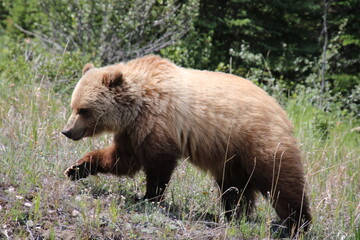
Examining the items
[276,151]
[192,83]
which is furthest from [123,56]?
[276,151]

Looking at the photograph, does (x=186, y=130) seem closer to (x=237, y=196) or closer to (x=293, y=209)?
(x=237, y=196)

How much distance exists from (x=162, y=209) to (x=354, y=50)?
367 inches

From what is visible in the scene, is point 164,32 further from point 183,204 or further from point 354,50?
point 183,204

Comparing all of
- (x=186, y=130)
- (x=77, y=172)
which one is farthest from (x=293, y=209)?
(x=77, y=172)

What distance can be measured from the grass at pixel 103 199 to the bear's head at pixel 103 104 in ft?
1.49

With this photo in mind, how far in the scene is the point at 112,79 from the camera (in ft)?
16.9

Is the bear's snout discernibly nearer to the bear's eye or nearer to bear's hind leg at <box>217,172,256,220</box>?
the bear's eye

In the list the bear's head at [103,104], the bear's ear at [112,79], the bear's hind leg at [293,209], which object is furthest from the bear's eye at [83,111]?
the bear's hind leg at [293,209]

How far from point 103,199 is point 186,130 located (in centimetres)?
105

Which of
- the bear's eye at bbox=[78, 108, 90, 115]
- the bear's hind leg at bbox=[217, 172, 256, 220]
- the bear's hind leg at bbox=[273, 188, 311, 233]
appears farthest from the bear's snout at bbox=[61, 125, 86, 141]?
the bear's hind leg at bbox=[273, 188, 311, 233]

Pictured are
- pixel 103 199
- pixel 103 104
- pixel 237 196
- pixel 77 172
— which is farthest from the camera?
pixel 237 196

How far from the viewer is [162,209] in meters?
4.91

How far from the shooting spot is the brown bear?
495 cm

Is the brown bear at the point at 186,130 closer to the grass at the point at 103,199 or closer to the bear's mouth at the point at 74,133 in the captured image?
the bear's mouth at the point at 74,133
